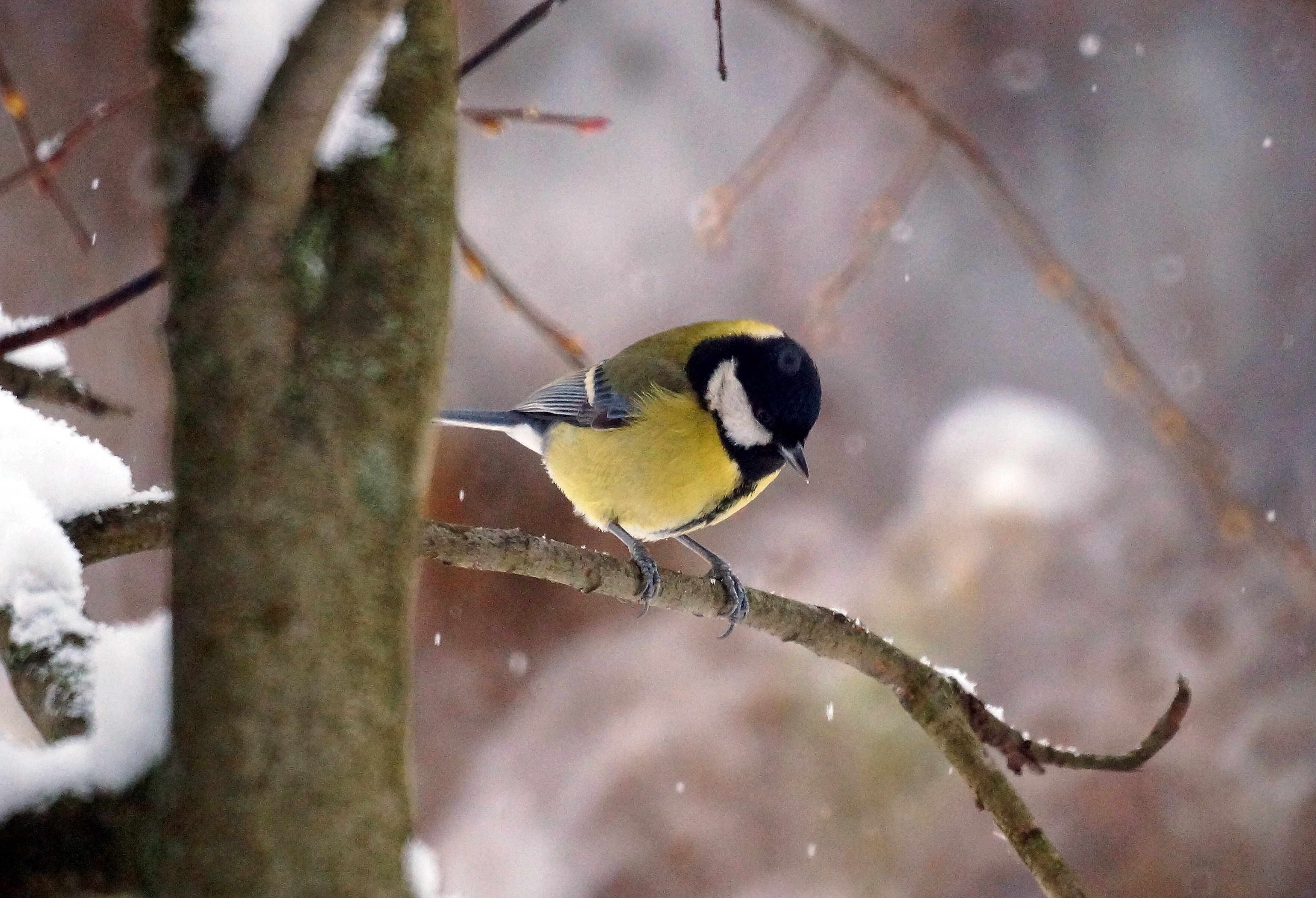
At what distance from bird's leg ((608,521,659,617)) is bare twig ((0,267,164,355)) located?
779 mm

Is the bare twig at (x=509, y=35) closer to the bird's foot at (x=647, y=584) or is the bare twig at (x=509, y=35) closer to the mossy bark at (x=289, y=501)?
the mossy bark at (x=289, y=501)

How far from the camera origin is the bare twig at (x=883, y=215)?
140cm

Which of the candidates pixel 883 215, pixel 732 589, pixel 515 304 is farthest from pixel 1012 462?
pixel 515 304

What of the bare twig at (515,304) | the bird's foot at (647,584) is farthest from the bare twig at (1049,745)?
the bare twig at (515,304)

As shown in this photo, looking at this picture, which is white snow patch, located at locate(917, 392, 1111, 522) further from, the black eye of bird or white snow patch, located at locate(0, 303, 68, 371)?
white snow patch, located at locate(0, 303, 68, 371)

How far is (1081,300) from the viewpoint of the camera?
4.22 feet

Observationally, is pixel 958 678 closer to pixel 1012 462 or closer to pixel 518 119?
pixel 518 119

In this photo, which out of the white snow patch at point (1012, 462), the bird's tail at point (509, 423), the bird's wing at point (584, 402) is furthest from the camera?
the white snow patch at point (1012, 462)

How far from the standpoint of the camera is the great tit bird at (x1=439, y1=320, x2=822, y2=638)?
6.38 feet

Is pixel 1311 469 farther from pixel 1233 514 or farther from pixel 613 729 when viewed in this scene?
pixel 1233 514

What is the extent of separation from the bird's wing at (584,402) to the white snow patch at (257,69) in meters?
1.34

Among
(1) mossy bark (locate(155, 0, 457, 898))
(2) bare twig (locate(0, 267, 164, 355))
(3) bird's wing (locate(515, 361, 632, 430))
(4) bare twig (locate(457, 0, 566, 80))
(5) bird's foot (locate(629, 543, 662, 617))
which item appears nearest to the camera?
(1) mossy bark (locate(155, 0, 457, 898))

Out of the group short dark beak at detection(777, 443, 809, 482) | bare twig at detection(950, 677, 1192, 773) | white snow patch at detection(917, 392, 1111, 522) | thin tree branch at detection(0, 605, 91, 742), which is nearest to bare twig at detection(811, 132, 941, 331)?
short dark beak at detection(777, 443, 809, 482)

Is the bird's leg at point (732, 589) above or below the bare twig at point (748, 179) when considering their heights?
below
